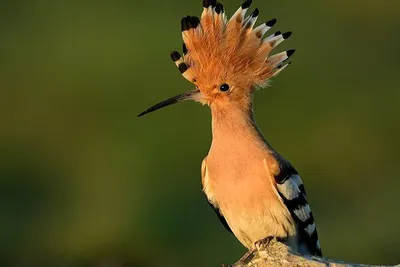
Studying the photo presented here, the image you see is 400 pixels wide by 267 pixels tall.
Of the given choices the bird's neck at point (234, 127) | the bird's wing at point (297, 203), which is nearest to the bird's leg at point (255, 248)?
the bird's wing at point (297, 203)

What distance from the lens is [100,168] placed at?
11555mm

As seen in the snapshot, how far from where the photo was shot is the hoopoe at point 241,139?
5.83 meters

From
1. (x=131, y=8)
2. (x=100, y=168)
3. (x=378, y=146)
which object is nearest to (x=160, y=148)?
(x=100, y=168)

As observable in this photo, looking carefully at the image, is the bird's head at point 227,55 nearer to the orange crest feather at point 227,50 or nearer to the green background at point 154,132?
the orange crest feather at point 227,50

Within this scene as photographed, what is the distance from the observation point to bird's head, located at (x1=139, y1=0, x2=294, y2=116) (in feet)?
19.9

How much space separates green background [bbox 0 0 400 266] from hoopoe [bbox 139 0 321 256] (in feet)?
7.24

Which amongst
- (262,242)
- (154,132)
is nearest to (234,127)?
(262,242)

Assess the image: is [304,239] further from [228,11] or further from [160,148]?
[228,11]

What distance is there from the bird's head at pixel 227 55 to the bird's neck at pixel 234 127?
0.10 ft

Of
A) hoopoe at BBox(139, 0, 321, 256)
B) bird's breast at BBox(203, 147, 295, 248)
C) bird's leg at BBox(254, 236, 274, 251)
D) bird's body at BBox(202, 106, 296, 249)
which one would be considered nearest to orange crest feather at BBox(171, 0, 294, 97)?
hoopoe at BBox(139, 0, 321, 256)

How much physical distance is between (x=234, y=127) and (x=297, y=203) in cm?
38

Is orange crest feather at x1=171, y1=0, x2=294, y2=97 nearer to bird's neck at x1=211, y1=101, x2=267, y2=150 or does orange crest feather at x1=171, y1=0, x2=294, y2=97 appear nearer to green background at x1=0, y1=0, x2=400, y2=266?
bird's neck at x1=211, y1=101, x2=267, y2=150

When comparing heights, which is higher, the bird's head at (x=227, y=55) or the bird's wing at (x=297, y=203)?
the bird's head at (x=227, y=55)

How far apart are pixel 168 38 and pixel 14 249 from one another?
5829 millimetres
